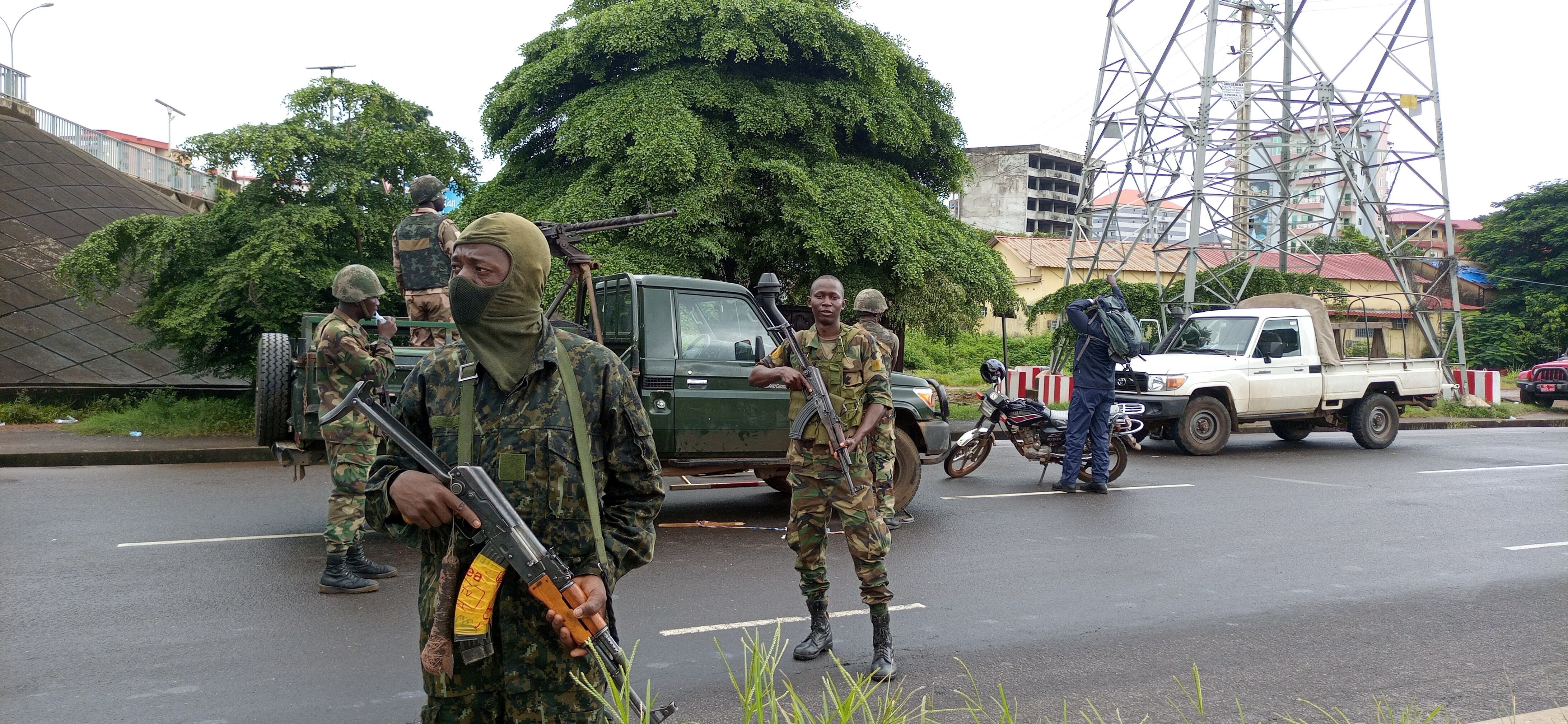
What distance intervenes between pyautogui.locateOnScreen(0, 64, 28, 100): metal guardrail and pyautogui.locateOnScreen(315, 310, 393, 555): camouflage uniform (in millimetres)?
27370

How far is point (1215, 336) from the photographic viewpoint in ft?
45.7

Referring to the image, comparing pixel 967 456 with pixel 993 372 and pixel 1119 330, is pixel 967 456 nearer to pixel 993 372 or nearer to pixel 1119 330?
pixel 993 372

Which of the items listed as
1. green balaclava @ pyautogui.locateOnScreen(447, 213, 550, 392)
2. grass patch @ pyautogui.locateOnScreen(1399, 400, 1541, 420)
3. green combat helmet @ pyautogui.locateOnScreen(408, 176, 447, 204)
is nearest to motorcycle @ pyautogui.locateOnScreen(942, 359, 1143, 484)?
green combat helmet @ pyautogui.locateOnScreen(408, 176, 447, 204)

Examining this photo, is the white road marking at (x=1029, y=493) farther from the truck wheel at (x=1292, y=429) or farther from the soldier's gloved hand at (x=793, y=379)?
the truck wheel at (x=1292, y=429)

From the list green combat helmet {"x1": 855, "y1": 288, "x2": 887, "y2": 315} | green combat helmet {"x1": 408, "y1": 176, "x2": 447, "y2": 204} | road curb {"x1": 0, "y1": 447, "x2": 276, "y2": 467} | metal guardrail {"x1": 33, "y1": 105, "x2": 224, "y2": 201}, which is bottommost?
road curb {"x1": 0, "y1": 447, "x2": 276, "y2": 467}

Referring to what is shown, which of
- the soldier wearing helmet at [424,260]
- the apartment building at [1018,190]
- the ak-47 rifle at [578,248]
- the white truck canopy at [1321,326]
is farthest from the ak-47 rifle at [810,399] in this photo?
the apartment building at [1018,190]

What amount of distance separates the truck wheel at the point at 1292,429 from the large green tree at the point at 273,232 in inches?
499

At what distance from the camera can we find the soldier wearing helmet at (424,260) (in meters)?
6.95

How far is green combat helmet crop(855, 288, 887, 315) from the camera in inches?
240

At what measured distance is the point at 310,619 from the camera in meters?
5.21

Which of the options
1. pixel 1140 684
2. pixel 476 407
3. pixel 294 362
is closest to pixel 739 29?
pixel 294 362

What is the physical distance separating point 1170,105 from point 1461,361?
28.1 ft

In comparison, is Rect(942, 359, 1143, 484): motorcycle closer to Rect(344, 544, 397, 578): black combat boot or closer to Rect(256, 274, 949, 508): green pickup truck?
Rect(256, 274, 949, 508): green pickup truck

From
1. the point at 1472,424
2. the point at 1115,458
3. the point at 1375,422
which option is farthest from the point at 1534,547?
the point at 1472,424
